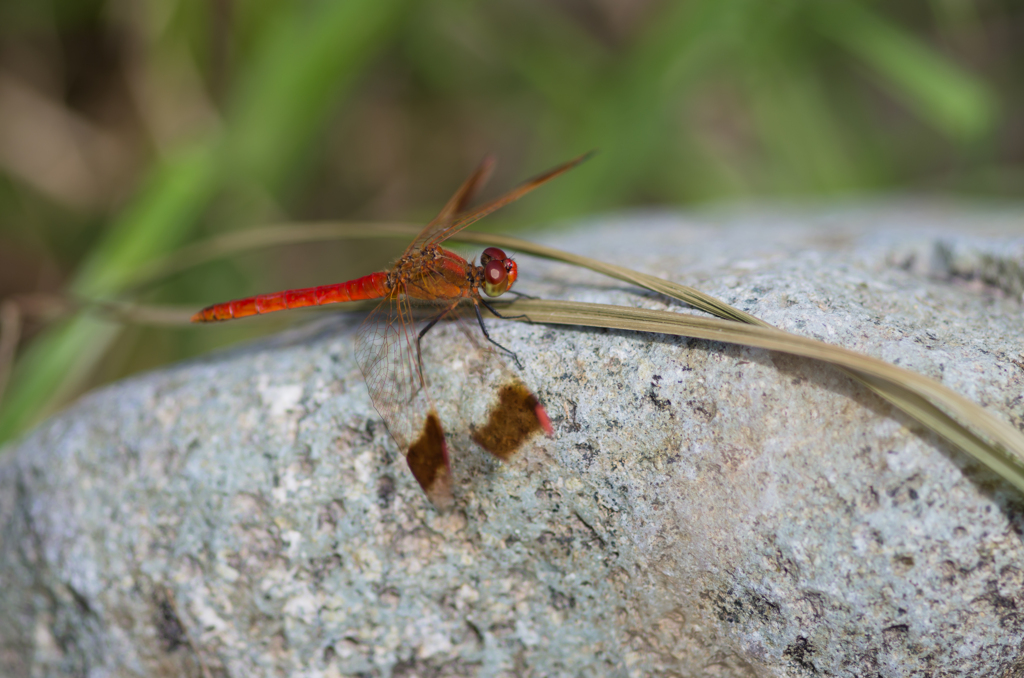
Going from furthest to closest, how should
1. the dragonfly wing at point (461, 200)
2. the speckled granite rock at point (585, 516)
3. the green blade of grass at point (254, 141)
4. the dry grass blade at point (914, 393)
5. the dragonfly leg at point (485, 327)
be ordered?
the green blade of grass at point (254, 141) → the dragonfly wing at point (461, 200) → the dragonfly leg at point (485, 327) → the speckled granite rock at point (585, 516) → the dry grass blade at point (914, 393)

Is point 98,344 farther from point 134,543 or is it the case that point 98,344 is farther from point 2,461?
point 134,543

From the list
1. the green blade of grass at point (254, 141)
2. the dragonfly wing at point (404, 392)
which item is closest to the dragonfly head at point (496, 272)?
the dragonfly wing at point (404, 392)

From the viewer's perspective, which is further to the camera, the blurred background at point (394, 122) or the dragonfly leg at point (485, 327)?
the blurred background at point (394, 122)

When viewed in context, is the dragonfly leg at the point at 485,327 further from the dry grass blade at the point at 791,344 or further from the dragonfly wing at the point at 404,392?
the dragonfly wing at the point at 404,392

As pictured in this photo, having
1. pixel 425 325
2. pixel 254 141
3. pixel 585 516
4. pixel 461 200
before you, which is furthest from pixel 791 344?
pixel 254 141

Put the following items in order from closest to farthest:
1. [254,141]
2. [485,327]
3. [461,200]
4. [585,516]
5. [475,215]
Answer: [585,516]
[485,327]
[475,215]
[461,200]
[254,141]

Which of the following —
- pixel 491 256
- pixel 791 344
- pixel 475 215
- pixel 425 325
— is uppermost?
pixel 475 215

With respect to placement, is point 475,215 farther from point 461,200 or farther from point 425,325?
point 425,325

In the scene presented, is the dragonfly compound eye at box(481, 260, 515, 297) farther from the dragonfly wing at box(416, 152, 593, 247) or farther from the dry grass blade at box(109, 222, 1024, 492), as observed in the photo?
the dragonfly wing at box(416, 152, 593, 247)
